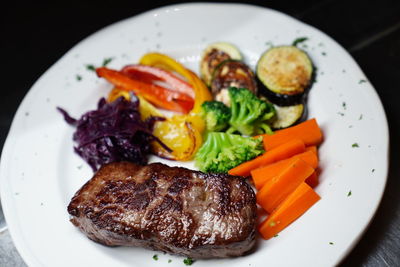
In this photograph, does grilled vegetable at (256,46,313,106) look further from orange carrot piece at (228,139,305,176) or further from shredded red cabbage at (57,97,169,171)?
shredded red cabbage at (57,97,169,171)

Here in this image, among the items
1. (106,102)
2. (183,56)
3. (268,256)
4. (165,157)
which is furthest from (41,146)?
(268,256)

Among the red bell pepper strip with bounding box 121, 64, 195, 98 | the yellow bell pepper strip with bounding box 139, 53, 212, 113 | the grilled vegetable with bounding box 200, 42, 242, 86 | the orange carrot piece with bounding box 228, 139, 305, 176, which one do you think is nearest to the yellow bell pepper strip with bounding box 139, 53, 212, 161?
the yellow bell pepper strip with bounding box 139, 53, 212, 113

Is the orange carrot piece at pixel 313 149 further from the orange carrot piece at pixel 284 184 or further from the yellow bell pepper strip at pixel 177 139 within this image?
the yellow bell pepper strip at pixel 177 139

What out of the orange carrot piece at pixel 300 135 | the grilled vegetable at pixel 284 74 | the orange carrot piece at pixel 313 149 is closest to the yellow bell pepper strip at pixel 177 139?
the orange carrot piece at pixel 300 135

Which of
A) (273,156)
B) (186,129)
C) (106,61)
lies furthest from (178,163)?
(106,61)

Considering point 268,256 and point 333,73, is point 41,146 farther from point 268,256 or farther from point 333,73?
point 333,73
